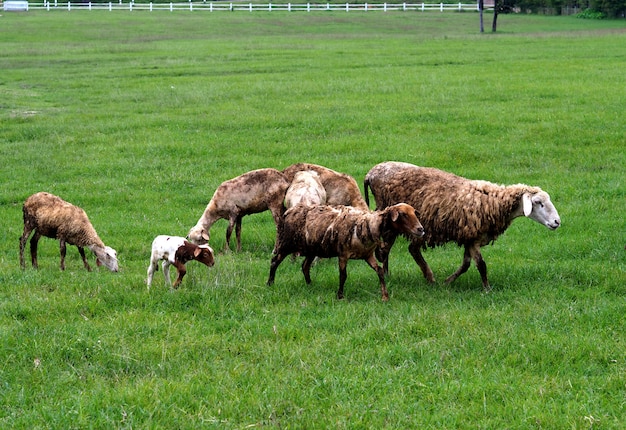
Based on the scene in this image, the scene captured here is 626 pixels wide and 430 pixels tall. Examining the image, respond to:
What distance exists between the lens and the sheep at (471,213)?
10648 mm

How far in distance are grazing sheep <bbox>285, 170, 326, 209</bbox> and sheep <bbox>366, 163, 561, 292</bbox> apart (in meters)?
1.44

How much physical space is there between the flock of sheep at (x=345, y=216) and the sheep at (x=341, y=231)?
0.01 metres

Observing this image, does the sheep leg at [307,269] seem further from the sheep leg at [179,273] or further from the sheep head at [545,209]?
the sheep head at [545,209]

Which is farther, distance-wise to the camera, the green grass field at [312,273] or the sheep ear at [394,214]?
the sheep ear at [394,214]

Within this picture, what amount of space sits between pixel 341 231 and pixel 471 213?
72.5 inches

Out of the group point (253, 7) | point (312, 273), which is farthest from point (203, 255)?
point (253, 7)

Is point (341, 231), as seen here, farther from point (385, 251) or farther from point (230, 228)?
point (230, 228)

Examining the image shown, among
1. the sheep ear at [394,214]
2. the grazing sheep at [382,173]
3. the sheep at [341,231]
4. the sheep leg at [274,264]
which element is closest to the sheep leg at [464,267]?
the sheep at [341,231]

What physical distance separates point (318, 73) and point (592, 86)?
1052 cm

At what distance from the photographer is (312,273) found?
37.1 ft

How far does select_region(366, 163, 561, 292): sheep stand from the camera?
1065 centimetres

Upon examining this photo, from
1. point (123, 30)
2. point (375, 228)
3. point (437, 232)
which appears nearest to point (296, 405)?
point (375, 228)

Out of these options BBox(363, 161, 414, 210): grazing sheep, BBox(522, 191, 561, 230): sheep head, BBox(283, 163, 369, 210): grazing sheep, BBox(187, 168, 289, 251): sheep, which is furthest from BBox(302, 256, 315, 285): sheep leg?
BBox(522, 191, 561, 230): sheep head

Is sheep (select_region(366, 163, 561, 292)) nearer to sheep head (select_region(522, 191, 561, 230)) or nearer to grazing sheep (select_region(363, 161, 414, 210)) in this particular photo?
sheep head (select_region(522, 191, 561, 230))
